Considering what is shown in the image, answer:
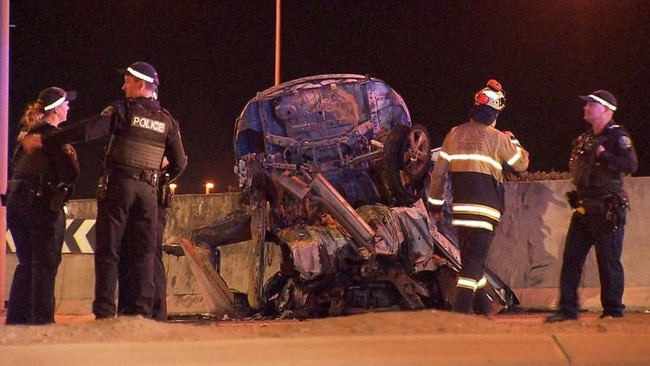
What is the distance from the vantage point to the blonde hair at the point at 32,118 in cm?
845

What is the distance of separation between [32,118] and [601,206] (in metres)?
4.68

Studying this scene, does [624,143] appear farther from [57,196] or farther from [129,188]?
[57,196]

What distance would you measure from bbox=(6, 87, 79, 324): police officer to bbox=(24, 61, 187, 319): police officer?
0.67m

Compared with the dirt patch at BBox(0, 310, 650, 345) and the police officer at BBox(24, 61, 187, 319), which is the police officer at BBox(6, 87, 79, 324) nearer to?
the police officer at BBox(24, 61, 187, 319)

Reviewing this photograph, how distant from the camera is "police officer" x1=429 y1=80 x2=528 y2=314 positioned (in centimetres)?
828

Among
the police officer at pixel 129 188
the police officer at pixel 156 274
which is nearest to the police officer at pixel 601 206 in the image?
the police officer at pixel 156 274

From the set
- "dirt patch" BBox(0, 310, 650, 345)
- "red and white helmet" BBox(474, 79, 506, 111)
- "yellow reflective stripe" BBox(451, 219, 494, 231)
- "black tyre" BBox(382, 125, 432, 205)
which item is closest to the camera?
"dirt patch" BBox(0, 310, 650, 345)

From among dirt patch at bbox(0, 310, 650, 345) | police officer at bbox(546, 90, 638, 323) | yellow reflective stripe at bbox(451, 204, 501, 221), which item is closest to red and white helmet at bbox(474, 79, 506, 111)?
police officer at bbox(546, 90, 638, 323)

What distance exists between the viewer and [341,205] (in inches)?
407

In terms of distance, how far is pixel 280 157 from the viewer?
11.0m

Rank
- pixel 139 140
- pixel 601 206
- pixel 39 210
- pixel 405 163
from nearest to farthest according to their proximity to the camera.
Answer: pixel 139 140 → pixel 601 206 → pixel 39 210 → pixel 405 163

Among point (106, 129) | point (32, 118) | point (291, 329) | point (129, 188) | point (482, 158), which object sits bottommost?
point (291, 329)

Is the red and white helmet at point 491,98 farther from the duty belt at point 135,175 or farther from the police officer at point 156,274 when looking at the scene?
the duty belt at point 135,175

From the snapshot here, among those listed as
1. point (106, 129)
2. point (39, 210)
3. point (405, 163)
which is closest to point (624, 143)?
point (405, 163)
